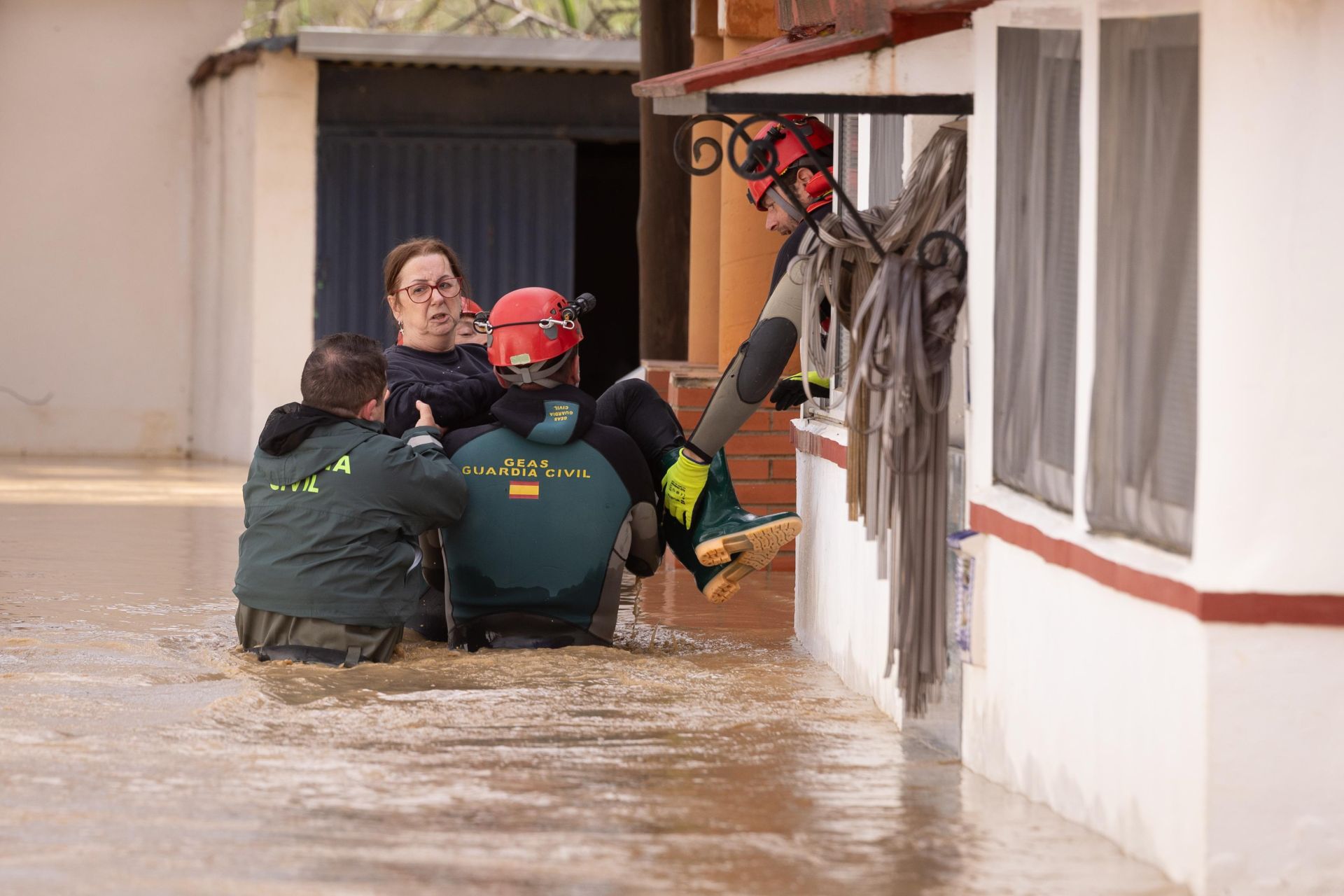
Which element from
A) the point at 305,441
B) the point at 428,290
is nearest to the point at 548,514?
the point at 305,441

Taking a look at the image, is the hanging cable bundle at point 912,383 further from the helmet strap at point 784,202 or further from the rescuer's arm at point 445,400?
the rescuer's arm at point 445,400

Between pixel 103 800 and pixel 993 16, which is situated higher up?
pixel 993 16

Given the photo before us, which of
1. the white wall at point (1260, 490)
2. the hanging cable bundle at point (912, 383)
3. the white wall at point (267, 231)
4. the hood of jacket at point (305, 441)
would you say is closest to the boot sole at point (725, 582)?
the hanging cable bundle at point (912, 383)

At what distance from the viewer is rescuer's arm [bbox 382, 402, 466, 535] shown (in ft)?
18.9

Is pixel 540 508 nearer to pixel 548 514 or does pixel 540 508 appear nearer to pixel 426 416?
pixel 548 514

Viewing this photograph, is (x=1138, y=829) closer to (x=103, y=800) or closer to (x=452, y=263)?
(x=103, y=800)

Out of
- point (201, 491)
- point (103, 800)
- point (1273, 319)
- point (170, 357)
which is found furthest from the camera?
point (170, 357)

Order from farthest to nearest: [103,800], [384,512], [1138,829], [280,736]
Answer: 1. [384,512]
2. [280,736]
3. [103,800]
4. [1138,829]

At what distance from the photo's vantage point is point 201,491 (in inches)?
489

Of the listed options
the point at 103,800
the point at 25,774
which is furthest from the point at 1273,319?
the point at 25,774

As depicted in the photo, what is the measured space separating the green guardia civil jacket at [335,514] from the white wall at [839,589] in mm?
1309

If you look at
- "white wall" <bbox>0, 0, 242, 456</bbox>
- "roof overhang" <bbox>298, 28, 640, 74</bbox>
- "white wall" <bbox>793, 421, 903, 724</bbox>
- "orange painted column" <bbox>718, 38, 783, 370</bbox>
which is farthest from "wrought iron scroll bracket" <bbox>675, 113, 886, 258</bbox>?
"white wall" <bbox>0, 0, 242, 456</bbox>

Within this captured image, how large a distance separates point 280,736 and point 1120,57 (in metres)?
2.73

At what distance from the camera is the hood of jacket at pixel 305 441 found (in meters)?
5.79
